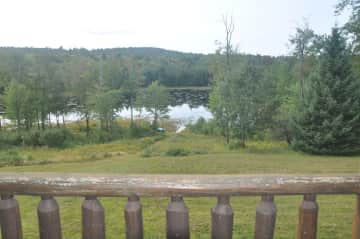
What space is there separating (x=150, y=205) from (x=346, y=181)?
3.52 metres

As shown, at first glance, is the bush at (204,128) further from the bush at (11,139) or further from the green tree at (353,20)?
the bush at (11,139)

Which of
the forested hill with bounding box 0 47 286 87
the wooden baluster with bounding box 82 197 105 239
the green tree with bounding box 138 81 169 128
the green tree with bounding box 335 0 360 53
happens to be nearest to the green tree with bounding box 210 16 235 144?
the forested hill with bounding box 0 47 286 87

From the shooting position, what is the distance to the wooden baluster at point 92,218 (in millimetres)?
890

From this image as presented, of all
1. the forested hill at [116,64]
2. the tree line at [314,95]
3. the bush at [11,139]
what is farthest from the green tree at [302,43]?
the bush at [11,139]

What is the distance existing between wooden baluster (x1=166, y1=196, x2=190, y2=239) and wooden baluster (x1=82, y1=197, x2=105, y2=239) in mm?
216

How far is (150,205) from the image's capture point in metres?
4.09

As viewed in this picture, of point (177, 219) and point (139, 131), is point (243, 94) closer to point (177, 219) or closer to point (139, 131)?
point (177, 219)

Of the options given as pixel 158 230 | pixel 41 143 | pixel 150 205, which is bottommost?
pixel 41 143

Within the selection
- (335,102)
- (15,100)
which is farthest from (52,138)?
(335,102)

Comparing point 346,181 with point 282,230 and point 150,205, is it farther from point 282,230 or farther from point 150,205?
point 150,205

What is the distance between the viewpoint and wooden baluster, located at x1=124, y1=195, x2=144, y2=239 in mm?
897

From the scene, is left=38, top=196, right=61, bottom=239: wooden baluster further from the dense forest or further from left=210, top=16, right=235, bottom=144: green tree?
left=210, top=16, right=235, bottom=144: green tree

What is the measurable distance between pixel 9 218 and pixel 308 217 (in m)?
0.95

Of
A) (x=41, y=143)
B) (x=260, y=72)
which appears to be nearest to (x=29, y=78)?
(x=41, y=143)
